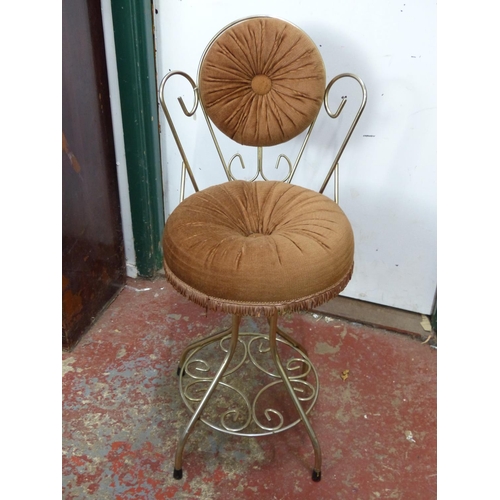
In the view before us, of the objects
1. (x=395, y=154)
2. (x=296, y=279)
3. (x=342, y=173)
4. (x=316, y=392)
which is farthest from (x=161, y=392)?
(x=395, y=154)

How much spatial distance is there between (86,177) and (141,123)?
263 millimetres

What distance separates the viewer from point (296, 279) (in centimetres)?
101

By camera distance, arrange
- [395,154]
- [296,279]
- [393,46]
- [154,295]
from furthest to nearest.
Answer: [154,295] < [395,154] < [393,46] < [296,279]

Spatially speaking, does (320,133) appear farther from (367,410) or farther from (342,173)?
(367,410)

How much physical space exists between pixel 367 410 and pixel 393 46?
107 cm

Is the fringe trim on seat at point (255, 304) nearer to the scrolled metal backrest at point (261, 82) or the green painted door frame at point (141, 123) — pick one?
the scrolled metal backrest at point (261, 82)

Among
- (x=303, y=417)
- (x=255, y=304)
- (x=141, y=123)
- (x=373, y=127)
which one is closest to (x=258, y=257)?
(x=255, y=304)

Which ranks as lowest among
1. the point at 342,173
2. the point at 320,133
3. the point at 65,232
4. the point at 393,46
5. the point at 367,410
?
the point at 367,410

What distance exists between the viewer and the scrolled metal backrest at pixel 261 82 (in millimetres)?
1213

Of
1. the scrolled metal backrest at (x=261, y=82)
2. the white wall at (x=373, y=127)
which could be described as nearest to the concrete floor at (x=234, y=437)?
the white wall at (x=373, y=127)

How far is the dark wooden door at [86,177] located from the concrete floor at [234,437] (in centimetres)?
13

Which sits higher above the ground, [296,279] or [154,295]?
[296,279]

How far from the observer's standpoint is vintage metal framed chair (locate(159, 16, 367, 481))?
3.33 ft

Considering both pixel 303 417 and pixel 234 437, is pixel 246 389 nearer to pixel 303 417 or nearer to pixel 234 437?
pixel 234 437
